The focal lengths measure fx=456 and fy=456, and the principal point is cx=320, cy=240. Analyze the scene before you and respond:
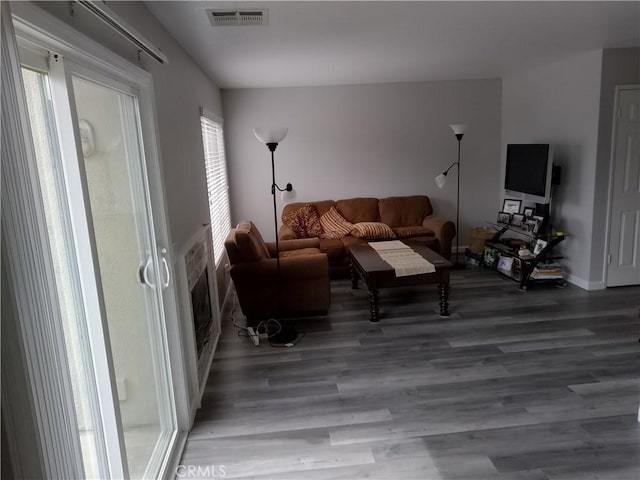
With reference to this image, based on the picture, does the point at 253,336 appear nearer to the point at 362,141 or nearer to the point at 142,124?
the point at 142,124

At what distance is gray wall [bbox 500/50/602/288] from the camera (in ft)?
14.6

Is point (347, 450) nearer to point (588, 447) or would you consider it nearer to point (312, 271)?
point (588, 447)

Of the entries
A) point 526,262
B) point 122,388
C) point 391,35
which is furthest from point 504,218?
point 122,388

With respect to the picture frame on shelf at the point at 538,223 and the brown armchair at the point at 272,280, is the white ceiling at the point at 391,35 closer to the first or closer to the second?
Result: the brown armchair at the point at 272,280

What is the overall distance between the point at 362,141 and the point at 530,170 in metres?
2.14

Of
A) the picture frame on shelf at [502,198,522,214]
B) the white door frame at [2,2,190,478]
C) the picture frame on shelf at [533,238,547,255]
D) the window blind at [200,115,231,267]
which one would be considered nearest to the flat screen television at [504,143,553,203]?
the picture frame on shelf at [502,198,522,214]

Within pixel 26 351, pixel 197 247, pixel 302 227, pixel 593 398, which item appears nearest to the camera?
pixel 26 351

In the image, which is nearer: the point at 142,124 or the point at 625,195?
the point at 142,124

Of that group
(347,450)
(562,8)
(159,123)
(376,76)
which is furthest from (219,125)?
(347,450)

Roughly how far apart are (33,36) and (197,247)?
6.73 ft

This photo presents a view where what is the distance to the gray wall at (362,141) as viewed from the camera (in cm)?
601

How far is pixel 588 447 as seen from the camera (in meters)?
2.29

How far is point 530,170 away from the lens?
16.8 ft

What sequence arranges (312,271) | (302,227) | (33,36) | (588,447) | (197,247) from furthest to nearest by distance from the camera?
1. (302,227)
2. (312,271)
3. (197,247)
4. (588,447)
5. (33,36)
